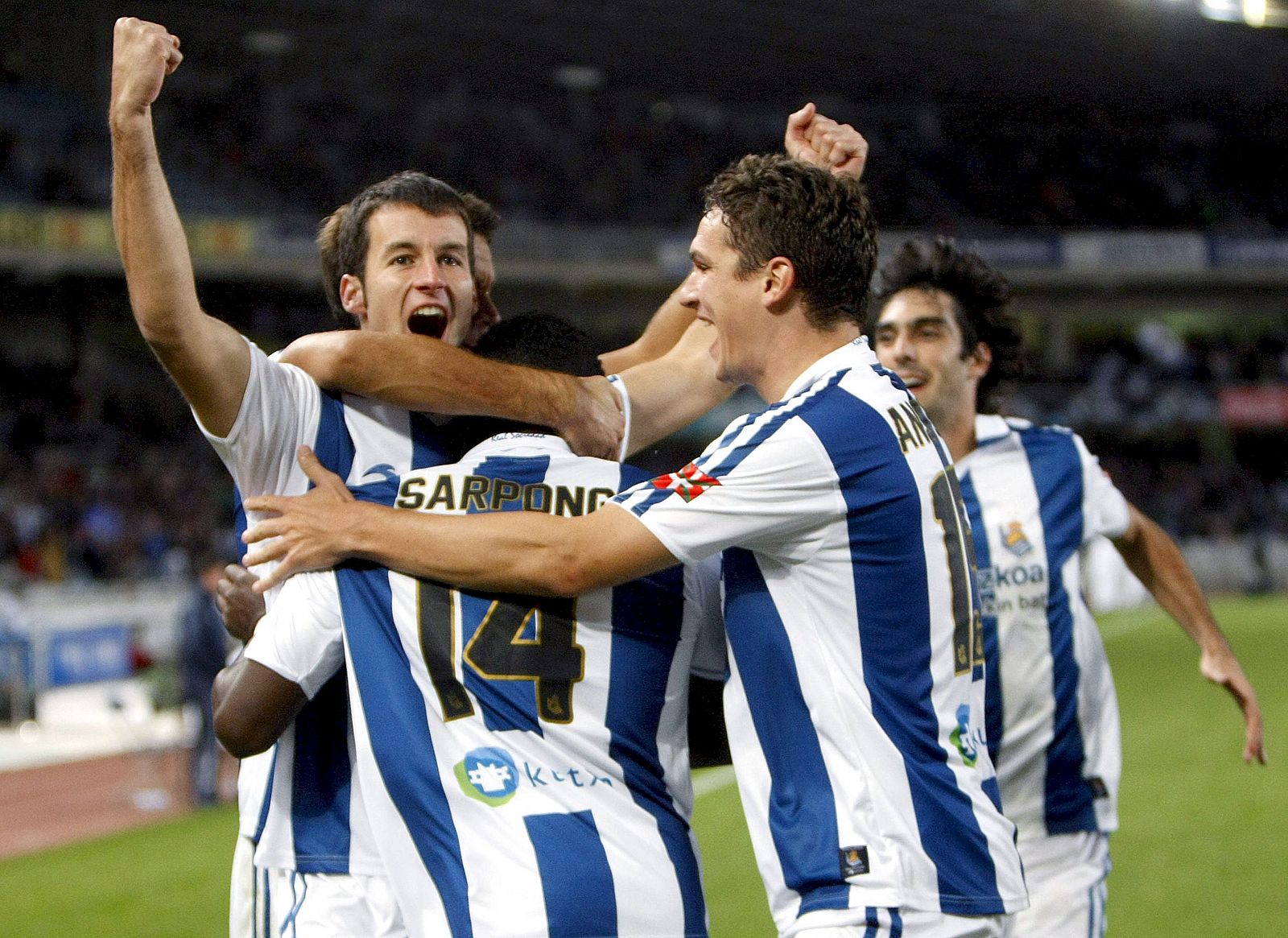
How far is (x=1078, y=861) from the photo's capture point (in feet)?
13.2

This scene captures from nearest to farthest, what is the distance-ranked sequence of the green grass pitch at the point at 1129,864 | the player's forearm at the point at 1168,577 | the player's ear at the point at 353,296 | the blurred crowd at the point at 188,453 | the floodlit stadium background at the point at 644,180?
the player's ear at the point at 353,296 < the player's forearm at the point at 1168,577 < the green grass pitch at the point at 1129,864 < the blurred crowd at the point at 188,453 < the floodlit stadium background at the point at 644,180

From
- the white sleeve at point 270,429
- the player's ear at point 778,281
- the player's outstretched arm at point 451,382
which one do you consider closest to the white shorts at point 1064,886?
the player's outstretched arm at point 451,382

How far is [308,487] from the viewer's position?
9.52ft

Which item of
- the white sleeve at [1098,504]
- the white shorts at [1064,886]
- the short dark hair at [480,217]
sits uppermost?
the short dark hair at [480,217]

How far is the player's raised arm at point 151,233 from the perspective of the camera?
2551 millimetres

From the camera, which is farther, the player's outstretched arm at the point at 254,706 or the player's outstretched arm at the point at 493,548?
the player's outstretched arm at the point at 254,706

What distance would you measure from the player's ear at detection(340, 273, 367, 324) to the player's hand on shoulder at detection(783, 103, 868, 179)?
962 millimetres

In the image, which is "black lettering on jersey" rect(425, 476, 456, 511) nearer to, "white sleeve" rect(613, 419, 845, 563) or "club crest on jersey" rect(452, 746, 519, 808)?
"white sleeve" rect(613, 419, 845, 563)

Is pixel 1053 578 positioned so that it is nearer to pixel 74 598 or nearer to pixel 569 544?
pixel 569 544

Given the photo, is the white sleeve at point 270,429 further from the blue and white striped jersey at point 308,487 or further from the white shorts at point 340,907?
the white shorts at point 340,907

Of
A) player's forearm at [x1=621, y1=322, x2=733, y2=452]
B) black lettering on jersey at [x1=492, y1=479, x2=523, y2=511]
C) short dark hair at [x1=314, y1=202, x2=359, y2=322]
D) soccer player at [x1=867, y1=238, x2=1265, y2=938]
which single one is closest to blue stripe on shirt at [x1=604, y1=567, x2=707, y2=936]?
black lettering on jersey at [x1=492, y1=479, x2=523, y2=511]

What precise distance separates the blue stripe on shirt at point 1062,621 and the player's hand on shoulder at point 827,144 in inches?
53.4

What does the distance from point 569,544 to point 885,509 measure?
0.53m

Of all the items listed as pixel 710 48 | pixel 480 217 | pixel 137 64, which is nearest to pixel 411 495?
pixel 137 64
